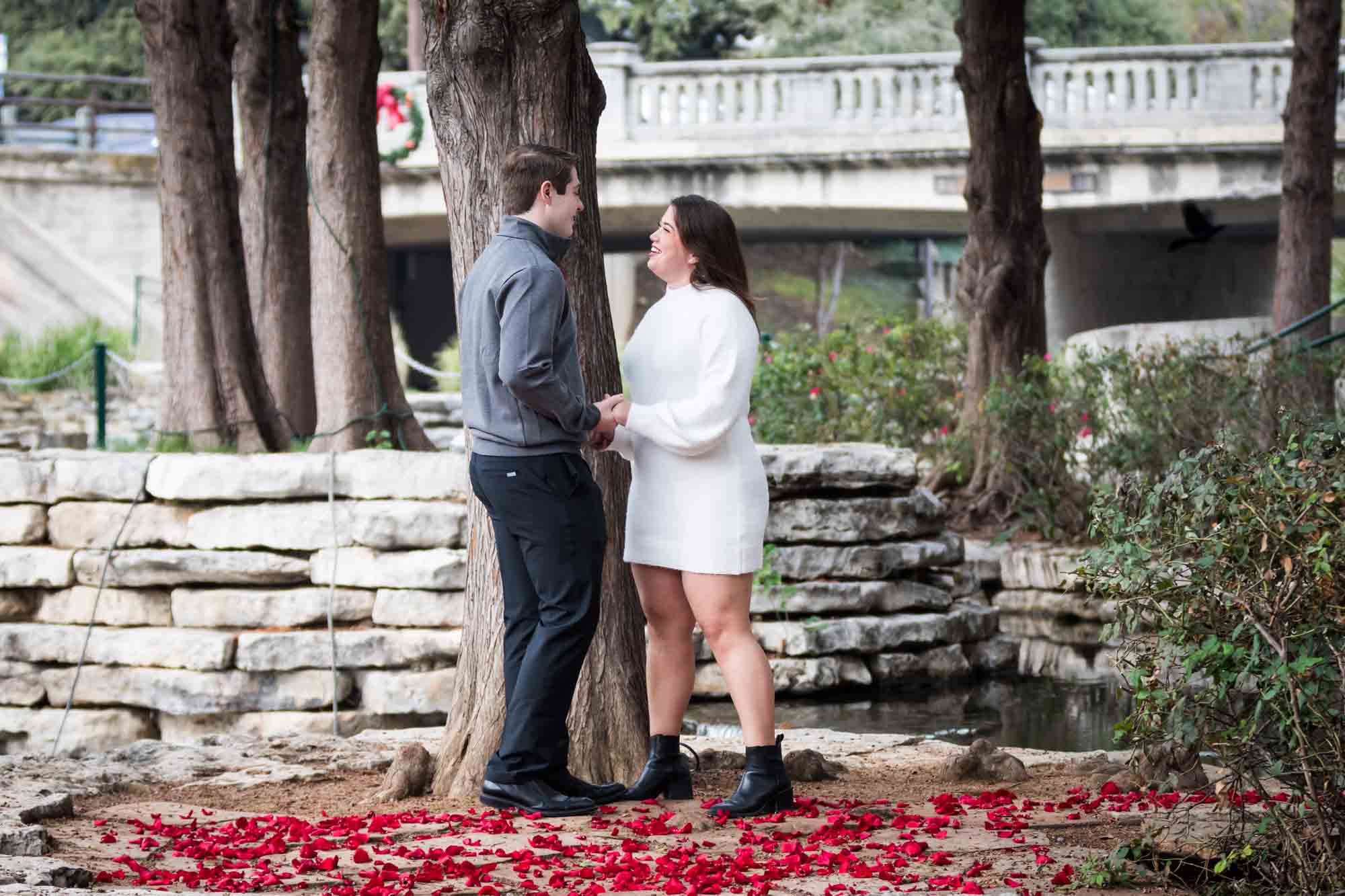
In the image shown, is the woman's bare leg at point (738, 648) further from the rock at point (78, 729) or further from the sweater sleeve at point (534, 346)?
the rock at point (78, 729)

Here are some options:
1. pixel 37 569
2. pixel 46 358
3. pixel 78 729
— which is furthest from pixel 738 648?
pixel 46 358

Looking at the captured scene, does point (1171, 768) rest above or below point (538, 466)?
below

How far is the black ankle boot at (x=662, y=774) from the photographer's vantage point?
5094mm

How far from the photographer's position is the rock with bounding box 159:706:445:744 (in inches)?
325

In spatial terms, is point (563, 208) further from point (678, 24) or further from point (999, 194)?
point (678, 24)

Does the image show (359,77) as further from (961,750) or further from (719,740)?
(961,750)

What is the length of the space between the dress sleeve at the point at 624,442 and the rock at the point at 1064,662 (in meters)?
5.17

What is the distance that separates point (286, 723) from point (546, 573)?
392 centimetres

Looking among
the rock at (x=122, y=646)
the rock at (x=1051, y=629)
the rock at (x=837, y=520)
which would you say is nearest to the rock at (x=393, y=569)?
the rock at (x=122, y=646)

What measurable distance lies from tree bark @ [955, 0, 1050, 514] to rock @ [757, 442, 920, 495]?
300cm

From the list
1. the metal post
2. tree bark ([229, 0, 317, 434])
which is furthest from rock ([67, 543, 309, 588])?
tree bark ([229, 0, 317, 434])

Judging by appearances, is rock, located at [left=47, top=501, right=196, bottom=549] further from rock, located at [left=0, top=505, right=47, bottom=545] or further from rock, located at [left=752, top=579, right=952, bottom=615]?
rock, located at [left=752, top=579, right=952, bottom=615]

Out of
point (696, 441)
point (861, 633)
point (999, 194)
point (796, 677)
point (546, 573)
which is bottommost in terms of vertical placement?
point (796, 677)

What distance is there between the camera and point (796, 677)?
8945 millimetres
